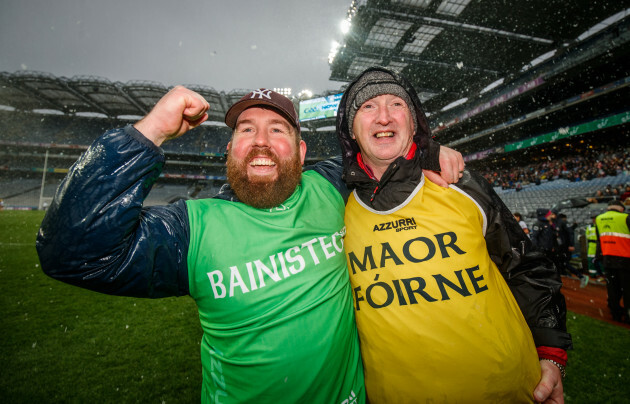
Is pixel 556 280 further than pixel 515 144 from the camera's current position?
No

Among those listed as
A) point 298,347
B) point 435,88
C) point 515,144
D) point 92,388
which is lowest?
point 92,388

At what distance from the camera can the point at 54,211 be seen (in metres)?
1.02

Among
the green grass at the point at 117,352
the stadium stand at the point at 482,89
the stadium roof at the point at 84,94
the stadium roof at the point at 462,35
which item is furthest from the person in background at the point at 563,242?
the stadium roof at the point at 84,94

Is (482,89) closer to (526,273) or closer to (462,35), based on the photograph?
(462,35)

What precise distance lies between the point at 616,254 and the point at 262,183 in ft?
25.4

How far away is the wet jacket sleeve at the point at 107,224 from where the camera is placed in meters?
1.03

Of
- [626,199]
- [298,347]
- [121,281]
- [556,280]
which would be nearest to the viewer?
[121,281]

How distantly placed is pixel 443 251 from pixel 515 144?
28.9 meters

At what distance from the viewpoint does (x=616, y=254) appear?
568cm

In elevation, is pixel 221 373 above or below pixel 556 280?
below

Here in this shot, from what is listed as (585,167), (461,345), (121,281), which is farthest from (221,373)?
(585,167)

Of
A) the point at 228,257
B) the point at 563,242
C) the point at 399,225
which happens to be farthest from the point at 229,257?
the point at 563,242

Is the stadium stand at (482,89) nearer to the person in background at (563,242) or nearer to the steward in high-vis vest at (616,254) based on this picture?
the person in background at (563,242)

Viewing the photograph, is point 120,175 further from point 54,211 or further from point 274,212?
point 274,212
